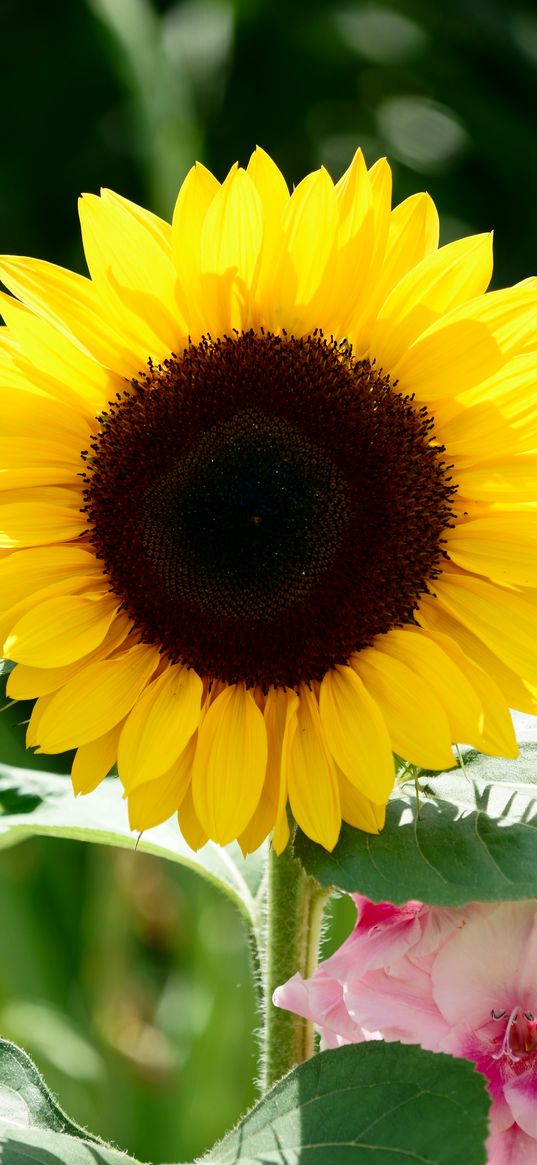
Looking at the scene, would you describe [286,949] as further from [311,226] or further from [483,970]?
[311,226]

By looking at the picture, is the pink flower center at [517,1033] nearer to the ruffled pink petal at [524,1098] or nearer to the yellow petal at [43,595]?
the ruffled pink petal at [524,1098]

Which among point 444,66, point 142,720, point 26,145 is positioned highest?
point 444,66

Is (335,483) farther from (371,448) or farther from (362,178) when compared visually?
(362,178)

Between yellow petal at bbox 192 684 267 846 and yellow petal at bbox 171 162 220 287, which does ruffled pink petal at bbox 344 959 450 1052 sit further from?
yellow petal at bbox 171 162 220 287

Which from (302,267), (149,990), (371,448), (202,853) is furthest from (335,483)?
(149,990)

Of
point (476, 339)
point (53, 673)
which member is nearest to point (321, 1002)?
point (53, 673)

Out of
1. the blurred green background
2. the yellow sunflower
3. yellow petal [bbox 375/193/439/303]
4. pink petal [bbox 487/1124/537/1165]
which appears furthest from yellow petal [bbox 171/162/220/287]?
the blurred green background
